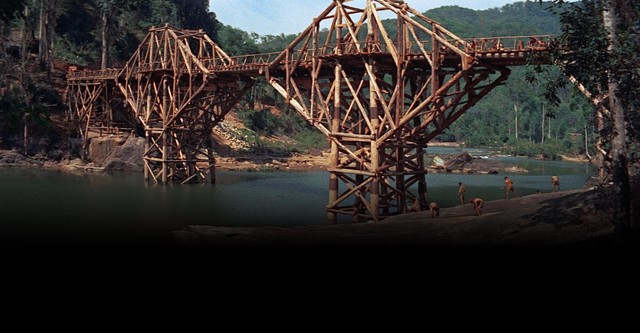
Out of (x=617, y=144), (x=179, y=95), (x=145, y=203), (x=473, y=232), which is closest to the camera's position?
(x=617, y=144)

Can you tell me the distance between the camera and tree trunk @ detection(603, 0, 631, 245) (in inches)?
586

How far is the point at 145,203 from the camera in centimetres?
3275

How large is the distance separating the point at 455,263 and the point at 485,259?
2.74 ft

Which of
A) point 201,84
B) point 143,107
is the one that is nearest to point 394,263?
A: point 201,84

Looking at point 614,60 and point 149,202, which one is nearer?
point 614,60

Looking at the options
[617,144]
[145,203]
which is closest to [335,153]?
[145,203]

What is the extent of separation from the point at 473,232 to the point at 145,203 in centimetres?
2199

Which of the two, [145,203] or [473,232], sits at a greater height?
[473,232]

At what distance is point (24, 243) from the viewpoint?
19.9m

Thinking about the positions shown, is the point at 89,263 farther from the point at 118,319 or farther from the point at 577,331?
the point at 577,331

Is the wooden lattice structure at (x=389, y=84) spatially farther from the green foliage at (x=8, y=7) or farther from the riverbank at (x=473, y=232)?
the green foliage at (x=8, y=7)

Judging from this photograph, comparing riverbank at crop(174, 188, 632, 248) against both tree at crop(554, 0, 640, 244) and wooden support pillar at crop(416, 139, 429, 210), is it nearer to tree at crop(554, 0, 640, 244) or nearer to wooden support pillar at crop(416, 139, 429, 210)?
tree at crop(554, 0, 640, 244)

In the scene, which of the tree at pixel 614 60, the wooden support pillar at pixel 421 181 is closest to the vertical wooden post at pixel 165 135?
the wooden support pillar at pixel 421 181

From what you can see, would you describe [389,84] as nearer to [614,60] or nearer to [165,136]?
[614,60]
